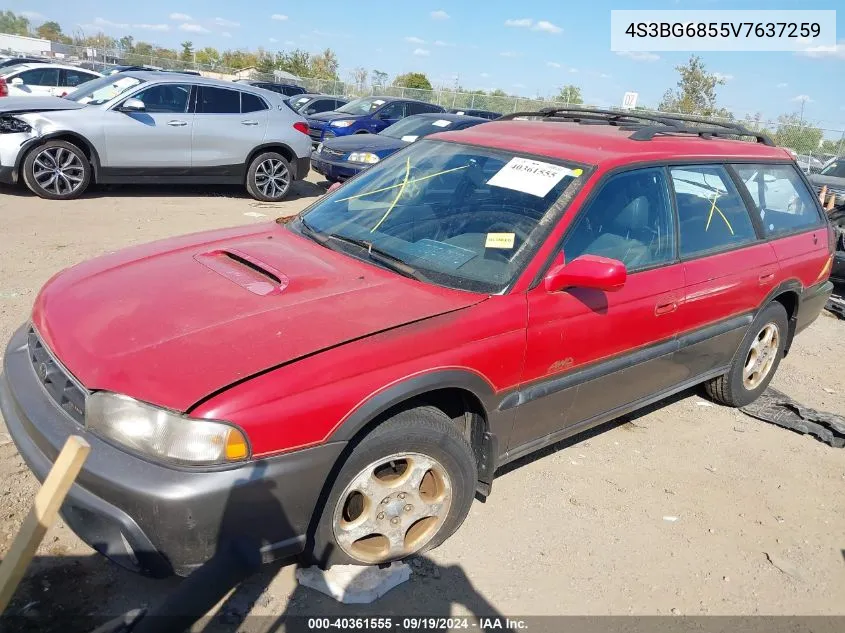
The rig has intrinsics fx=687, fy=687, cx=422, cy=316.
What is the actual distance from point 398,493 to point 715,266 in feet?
7.56

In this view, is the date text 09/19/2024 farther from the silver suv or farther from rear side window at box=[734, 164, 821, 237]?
the silver suv

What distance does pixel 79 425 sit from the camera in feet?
7.80

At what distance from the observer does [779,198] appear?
4.61 meters

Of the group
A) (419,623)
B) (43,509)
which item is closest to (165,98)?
(419,623)

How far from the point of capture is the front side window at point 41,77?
1556cm

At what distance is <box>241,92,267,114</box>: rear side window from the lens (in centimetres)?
1001

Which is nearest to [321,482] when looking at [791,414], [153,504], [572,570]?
[153,504]

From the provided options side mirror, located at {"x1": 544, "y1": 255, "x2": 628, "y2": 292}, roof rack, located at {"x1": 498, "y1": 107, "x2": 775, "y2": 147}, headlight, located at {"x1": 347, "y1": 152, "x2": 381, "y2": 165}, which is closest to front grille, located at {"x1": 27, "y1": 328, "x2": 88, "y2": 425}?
side mirror, located at {"x1": 544, "y1": 255, "x2": 628, "y2": 292}

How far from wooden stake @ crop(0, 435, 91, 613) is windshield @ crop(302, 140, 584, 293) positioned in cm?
178

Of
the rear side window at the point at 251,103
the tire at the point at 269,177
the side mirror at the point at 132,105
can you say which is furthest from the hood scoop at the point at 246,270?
the rear side window at the point at 251,103

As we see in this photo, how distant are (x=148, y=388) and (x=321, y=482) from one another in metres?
0.66

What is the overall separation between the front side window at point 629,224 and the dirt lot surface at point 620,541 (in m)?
1.23

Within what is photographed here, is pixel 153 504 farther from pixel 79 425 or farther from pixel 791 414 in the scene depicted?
pixel 791 414

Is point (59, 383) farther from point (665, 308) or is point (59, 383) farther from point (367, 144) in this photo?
point (367, 144)
